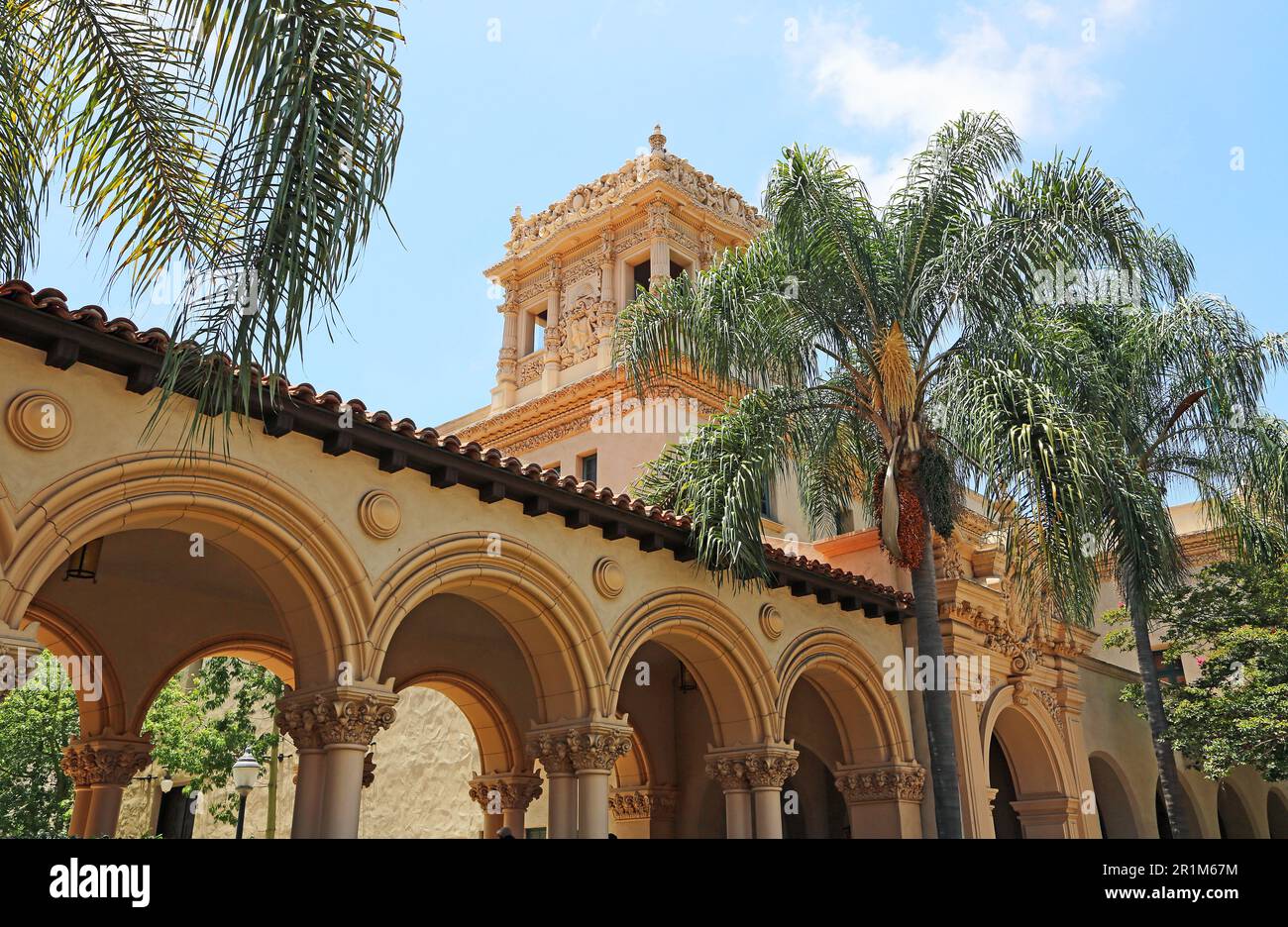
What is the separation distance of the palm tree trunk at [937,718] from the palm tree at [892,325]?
0.9 inches

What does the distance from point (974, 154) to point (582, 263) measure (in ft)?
54.1

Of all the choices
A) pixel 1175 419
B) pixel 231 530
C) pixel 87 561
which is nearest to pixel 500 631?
A: pixel 87 561

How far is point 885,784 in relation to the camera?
1650 centimetres

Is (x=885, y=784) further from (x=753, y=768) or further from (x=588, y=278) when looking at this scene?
(x=588, y=278)

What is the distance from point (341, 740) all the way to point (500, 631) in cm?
672

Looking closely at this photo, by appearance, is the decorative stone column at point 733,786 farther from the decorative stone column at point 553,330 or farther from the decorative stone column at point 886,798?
the decorative stone column at point 553,330

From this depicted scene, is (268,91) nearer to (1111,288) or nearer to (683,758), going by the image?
(1111,288)

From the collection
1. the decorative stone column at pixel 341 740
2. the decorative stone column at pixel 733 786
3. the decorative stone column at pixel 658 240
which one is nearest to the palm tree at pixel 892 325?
the decorative stone column at pixel 733 786

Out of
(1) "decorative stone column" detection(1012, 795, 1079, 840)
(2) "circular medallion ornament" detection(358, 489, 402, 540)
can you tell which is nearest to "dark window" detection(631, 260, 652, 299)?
(1) "decorative stone column" detection(1012, 795, 1079, 840)

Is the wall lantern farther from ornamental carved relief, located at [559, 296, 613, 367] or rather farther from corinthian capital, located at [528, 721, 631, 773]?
ornamental carved relief, located at [559, 296, 613, 367]

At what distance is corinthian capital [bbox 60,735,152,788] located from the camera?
13312mm

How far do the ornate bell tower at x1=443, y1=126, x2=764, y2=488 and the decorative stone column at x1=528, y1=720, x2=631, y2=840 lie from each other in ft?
45.0
